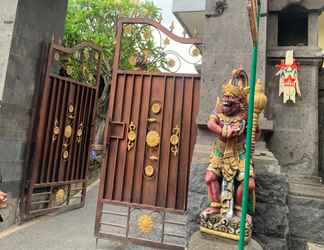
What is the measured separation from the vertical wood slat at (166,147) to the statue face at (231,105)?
115 cm

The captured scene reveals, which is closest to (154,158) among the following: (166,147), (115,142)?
(166,147)

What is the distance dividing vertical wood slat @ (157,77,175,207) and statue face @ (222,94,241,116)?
1155 millimetres

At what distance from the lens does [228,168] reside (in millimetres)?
1891

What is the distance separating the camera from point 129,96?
3178mm

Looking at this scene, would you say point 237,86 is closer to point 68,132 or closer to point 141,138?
point 141,138

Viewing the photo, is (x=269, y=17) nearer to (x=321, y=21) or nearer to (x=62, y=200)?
(x=321, y=21)

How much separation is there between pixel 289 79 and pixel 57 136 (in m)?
3.33

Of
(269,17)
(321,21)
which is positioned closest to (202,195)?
(269,17)

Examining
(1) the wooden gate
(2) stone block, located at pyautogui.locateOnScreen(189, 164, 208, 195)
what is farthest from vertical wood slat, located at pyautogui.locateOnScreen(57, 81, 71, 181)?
(2) stone block, located at pyautogui.locateOnScreen(189, 164, 208, 195)

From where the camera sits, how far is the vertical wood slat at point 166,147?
2.89 metres

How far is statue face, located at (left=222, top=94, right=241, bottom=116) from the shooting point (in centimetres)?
188

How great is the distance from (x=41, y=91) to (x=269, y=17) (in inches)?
128

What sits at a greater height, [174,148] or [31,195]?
[174,148]

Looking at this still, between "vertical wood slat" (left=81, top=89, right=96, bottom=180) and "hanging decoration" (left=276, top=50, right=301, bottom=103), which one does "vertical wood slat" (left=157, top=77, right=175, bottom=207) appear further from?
"vertical wood slat" (left=81, top=89, right=96, bottom=180)
